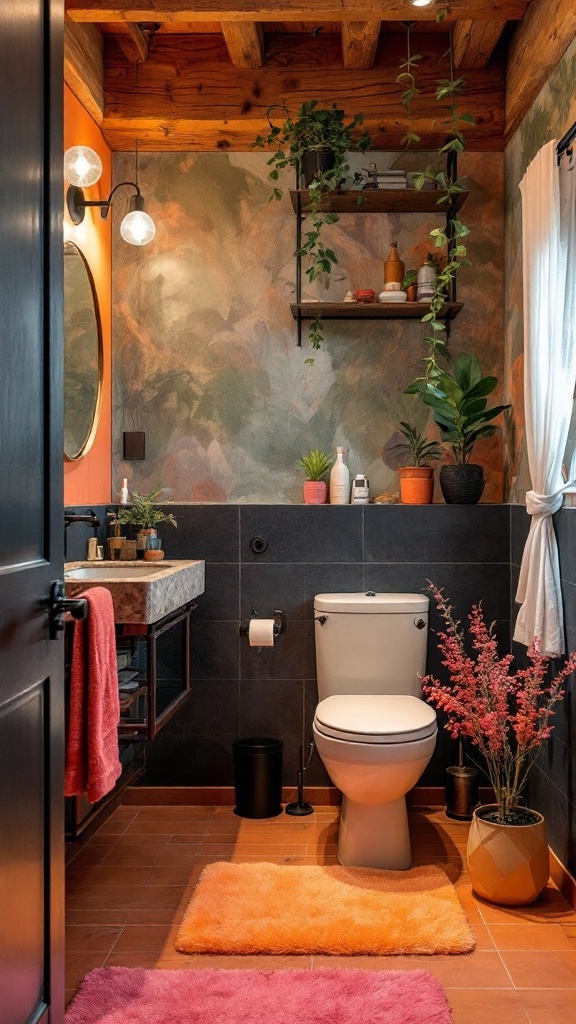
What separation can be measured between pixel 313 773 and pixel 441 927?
1.11 metres

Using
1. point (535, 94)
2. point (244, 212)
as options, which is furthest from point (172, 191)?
Answer: point (535, 94)

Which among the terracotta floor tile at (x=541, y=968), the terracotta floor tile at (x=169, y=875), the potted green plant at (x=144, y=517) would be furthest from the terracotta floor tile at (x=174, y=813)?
the terracotta floor tile at (x=541, y=968)

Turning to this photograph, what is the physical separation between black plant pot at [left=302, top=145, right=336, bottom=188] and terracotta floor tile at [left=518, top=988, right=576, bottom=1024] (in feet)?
8.81

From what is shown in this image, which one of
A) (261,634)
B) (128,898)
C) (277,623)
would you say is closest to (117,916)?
(128,898)

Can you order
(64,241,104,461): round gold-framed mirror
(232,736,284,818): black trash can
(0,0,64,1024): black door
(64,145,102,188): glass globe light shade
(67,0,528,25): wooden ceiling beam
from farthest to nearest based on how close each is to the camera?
(232,736,284,818): black trash can
(64,241,104,461): round gold-framed mirror
(64,145,102,188): glass globe light shade
(67,0,528,25): wooden ceiling beam
(0,0,64,1024): black door

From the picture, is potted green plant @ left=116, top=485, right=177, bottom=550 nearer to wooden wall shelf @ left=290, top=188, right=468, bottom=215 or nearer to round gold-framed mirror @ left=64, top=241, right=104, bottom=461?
round gold-framed mirror @ left=64, top=241, right=104, bottom=461

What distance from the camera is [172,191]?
11.6 ft

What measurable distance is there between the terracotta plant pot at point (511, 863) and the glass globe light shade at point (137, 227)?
7.43 ft

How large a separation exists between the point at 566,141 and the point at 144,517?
190cm

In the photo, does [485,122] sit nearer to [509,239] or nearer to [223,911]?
[509,239]

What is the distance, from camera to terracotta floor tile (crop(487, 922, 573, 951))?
2275 millimetres

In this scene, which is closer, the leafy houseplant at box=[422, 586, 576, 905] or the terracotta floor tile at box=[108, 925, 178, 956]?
the terracotta floor tile at box=[108, 925, 178, 956]

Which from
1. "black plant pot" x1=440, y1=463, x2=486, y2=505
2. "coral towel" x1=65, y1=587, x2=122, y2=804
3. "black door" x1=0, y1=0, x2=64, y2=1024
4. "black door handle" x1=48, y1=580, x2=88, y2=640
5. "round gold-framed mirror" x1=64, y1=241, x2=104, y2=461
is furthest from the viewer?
"black plant pot" x1=440, y1=463, x2=486, y2=505

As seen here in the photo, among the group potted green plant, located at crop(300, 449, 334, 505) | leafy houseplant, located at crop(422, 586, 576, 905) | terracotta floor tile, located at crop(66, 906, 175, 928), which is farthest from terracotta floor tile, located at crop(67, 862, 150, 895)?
potted green plant, located at crop(300, 449, 334, 505)
